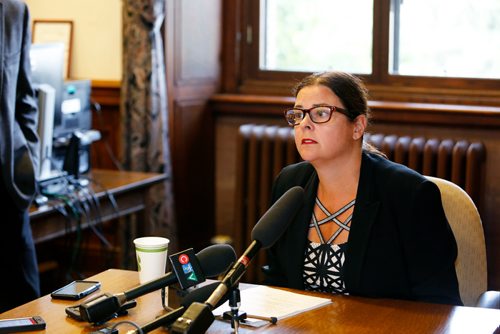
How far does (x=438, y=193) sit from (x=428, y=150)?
5.54 feet

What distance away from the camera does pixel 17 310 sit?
2031 mm

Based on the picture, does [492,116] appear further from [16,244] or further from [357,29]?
[16,244]

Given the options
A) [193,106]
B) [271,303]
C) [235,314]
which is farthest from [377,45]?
[235,314]

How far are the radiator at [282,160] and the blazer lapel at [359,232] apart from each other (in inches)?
66.3

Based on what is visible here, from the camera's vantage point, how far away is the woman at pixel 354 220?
7.66ft

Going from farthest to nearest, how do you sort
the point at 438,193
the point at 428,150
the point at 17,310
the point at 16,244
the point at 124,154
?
1. the point at 124,154
2. the point at 428,150
3. the point at 16,244
4. the point at 438,193
5. the point at 17,310

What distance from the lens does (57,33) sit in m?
4.74

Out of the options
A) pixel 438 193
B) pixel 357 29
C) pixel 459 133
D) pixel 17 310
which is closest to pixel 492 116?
pixel 459 133

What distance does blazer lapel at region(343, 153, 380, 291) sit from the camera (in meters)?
2.33

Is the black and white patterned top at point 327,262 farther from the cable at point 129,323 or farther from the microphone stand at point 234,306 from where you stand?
the cable at point 129,323

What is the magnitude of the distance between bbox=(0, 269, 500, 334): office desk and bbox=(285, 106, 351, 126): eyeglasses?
0.51 meters

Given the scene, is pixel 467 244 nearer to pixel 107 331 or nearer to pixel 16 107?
pixel 107 331

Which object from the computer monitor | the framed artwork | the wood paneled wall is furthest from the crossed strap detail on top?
the framed artwork

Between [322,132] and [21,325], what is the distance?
3.20 ft
